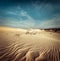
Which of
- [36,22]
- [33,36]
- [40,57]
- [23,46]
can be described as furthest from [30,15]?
[40,57]

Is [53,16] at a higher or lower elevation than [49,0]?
lower

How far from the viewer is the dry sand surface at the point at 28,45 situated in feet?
6.63

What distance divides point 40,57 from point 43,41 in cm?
22

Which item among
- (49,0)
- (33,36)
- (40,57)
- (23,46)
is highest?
(49,0)

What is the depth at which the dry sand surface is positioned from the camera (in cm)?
202

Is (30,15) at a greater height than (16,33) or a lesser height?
greater

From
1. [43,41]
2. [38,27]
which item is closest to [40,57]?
[43,41]

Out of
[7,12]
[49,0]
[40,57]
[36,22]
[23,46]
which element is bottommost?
[40,57]

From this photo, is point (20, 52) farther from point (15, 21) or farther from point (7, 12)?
point (7, 12)

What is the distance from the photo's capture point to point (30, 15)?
2100mm

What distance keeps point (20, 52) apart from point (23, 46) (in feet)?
0.29

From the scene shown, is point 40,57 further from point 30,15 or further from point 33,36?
point 30,15

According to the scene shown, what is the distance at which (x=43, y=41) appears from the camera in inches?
82.4

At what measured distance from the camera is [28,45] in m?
2.09
